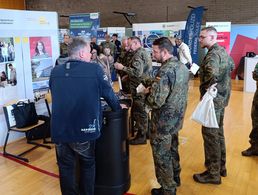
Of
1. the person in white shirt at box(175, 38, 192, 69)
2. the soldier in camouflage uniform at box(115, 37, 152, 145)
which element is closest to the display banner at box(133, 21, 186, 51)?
the person in white shirt at box(175, 38, 192, 69)

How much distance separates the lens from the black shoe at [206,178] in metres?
3.09

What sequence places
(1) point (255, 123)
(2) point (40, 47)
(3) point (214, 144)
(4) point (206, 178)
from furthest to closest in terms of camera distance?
(2) point (40, 47) → (1) point (255, 123) → (4) point (206, 178) → (3) point (214, 144)

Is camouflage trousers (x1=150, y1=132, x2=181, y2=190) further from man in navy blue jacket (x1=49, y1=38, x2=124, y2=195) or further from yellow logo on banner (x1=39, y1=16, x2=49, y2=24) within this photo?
yellow logo on banner (x1=39, y1=16, x2=49, y2=24)

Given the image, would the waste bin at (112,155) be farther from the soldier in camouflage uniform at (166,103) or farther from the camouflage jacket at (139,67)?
the camouflage jacket at (139,67)

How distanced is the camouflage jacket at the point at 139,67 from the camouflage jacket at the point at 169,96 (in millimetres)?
1399

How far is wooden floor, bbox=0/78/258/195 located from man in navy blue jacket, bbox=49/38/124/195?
97 cm

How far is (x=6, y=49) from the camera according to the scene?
169 inches

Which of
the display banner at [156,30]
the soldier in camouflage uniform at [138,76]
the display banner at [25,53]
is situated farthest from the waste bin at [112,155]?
the display banner at [156,30]

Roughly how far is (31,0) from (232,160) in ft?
48.8

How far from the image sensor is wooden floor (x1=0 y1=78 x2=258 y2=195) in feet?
9.91

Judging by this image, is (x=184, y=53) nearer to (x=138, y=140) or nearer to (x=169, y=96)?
(x=138, y=140)

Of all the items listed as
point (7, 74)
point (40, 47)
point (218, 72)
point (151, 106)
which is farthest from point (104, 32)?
point (151, 106)

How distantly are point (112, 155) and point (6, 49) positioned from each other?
2.64 meters

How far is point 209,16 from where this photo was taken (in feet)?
37.8
